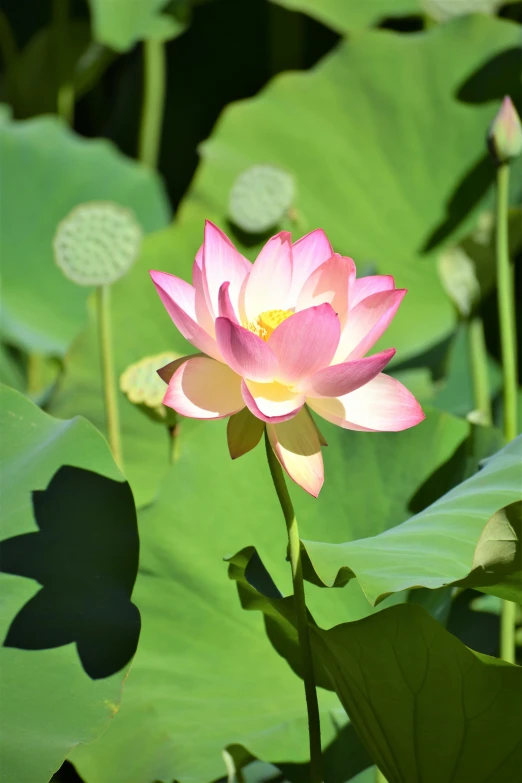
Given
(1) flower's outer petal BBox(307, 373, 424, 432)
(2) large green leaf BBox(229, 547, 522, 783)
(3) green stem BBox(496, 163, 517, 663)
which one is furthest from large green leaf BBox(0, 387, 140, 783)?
(3) green stem BBox(496, 163, 517, 663)

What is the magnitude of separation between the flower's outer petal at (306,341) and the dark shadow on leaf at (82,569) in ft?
0.82

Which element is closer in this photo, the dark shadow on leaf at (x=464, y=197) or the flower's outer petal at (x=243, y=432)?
the flower's outer petal at (x=243, y=432)

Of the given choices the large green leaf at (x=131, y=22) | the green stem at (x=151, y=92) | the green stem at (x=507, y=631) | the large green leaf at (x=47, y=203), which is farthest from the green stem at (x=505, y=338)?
the green stem at (x=151, y=92)

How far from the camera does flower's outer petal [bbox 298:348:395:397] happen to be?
0.46m

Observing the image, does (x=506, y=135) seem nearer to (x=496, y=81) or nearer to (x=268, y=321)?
(x=268, y=321)

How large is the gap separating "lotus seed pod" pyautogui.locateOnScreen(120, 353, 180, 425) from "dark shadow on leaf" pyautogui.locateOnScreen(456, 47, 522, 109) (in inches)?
31.6

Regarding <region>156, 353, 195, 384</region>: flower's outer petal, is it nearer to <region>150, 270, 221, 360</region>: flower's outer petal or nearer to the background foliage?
<region>150, 270, 221, 360</region>: flower's outer petal

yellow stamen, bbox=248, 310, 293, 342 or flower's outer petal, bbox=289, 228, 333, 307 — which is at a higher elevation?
flower's outer petal, bbox=289, 228, 333, 307

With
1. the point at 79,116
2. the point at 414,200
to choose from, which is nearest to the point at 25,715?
the point at 414,200

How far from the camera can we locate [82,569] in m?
0.66

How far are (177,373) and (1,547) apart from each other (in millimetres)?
250

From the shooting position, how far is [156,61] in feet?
5.69

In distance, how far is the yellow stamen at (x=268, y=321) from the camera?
53 centimetres

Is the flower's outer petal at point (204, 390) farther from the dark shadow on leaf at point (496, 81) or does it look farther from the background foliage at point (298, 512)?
the dark shadow on leaf at point (496, 81)
